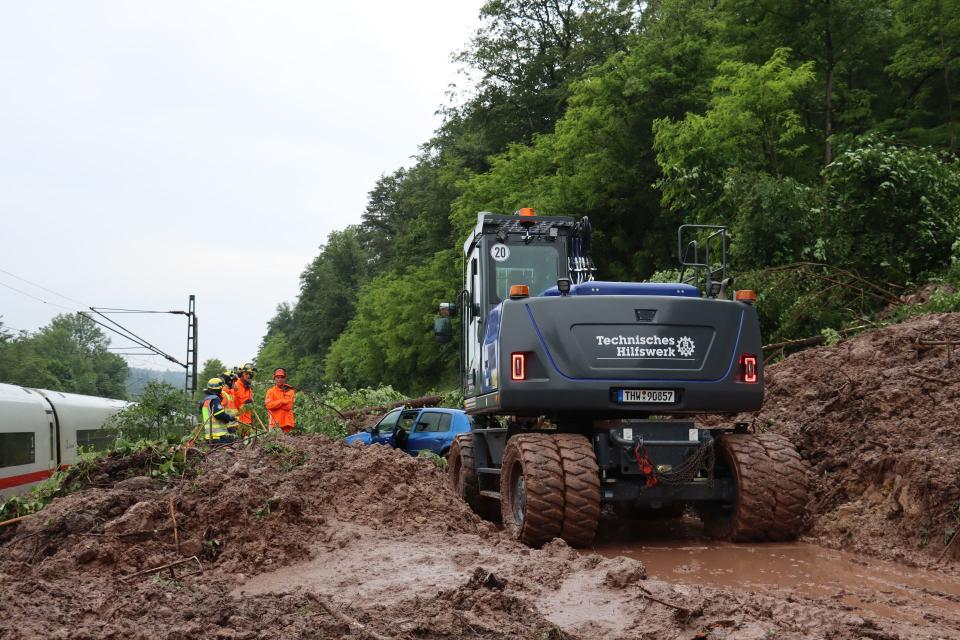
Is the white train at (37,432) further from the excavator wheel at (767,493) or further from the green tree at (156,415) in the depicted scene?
the excavator wheel at (767,493)

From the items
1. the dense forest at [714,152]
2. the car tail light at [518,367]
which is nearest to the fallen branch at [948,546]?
the car tail light at [518,367]

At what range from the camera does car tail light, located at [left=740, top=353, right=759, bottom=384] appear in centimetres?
895

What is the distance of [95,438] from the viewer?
21906 millimetres

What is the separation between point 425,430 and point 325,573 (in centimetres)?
954

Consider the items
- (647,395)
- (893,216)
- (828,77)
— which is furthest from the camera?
(828,77)

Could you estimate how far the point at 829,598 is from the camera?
6270mm

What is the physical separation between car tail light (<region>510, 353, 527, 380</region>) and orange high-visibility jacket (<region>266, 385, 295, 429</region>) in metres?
7.18

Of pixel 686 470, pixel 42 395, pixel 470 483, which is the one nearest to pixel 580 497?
pixel 686 470

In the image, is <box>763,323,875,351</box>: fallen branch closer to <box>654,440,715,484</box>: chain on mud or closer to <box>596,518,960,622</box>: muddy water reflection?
<box>596,518,960,622</box>: muddy water reflection

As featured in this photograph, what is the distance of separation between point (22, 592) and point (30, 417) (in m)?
11.6

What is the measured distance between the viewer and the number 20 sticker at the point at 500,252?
11.1 m

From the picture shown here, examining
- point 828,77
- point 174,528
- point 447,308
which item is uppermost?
point 828,77

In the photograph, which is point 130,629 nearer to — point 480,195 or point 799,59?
point 799,59

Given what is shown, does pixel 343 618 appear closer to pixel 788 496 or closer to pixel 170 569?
pixel 170 569
